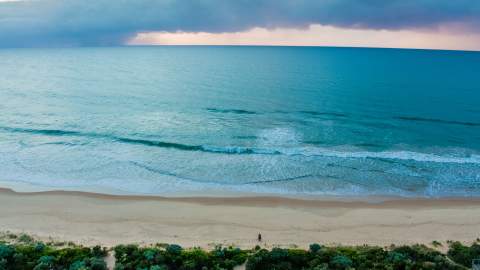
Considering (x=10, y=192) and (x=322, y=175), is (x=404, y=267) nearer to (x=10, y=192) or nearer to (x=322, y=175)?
(x=322, y=175)

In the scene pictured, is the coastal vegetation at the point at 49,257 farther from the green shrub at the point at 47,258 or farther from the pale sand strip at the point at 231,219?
the pale sand strip at the point at 231,219

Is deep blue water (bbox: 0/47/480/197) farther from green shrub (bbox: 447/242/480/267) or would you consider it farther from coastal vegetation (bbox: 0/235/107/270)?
coastal vegetation (bbox: 0/235/107/270)

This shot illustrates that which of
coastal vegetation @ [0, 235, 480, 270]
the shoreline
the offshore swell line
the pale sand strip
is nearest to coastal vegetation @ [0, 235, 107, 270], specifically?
coastal vegetation @ [0, 235, 480, 270]

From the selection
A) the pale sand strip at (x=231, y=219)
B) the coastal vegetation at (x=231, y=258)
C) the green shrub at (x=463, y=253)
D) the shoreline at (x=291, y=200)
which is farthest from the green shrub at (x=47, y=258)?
the green shrub at (x=463, y=253)

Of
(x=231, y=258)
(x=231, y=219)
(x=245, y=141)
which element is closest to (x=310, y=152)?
(x=245, y=141)

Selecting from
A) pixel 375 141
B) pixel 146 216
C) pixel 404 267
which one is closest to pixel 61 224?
pixel 146 216
